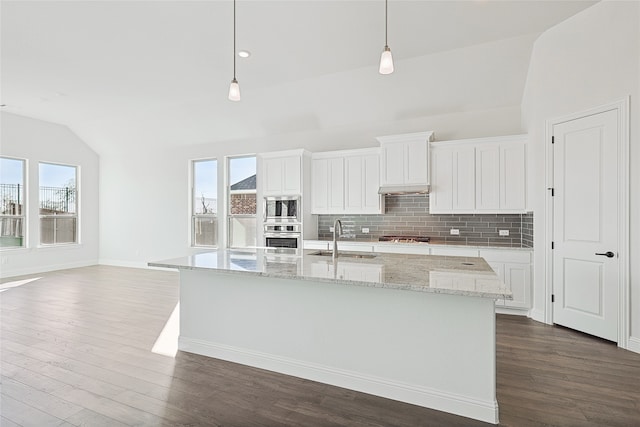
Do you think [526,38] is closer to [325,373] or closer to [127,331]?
[325,373]

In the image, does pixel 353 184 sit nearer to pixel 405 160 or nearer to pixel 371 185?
pixel 371 185

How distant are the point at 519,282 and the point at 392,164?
7.79 ft

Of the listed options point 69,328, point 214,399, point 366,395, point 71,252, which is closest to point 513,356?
point 366,395

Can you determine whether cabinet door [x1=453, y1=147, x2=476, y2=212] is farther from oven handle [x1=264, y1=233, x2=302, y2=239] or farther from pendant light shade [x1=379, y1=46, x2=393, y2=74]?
pendant light shade [x1=379, y1=46, x2=393, y2=74]

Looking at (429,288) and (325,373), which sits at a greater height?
(429,288)

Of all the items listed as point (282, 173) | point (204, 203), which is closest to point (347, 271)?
point (282, 173)

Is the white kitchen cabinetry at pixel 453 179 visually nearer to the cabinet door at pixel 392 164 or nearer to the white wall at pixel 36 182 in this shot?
the cabinet door at pixel 392 164

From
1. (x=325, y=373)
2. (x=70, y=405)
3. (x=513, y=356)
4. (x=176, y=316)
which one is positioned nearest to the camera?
(x=70, y=405)

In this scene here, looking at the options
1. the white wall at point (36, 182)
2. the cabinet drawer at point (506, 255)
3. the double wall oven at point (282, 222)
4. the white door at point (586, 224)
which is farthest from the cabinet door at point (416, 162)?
the white wall at point (36, 182)

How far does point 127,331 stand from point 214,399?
203cm

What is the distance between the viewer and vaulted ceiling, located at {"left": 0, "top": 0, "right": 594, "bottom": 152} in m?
3.35

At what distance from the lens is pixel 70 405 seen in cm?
229

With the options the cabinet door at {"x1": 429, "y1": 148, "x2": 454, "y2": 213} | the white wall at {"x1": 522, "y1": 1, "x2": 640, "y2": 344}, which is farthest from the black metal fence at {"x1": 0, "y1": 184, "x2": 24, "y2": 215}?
the white wall at {"x1": 522, "y1": 1, "x2": 640, "y2": 344}

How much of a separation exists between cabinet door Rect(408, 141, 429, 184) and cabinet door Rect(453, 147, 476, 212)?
412 millimetres
